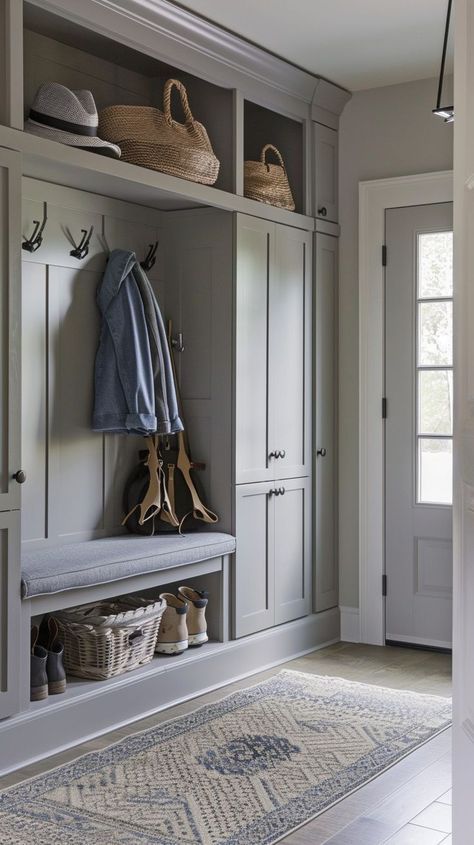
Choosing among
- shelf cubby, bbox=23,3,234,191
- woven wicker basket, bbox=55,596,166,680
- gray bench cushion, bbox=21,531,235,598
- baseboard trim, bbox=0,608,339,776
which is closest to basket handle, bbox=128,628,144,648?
woven wicker basket, bbox=55,596,166,680

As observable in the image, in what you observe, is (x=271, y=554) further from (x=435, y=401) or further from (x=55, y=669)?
(x=55, y=669)

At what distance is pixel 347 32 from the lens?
409cm

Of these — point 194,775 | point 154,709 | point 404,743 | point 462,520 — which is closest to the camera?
point 462,520

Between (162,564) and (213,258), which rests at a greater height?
(213,258)

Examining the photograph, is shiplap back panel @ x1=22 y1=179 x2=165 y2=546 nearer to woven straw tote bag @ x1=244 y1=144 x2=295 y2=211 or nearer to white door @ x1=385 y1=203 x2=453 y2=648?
woven straw tote bag @ x1=244 y1=144 x2=295 y2=211

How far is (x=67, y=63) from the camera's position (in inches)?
154

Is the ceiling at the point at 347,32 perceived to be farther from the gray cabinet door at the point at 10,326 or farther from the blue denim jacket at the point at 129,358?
the gray cabinet door at the point at 10,326

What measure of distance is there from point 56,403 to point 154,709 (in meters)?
1.26

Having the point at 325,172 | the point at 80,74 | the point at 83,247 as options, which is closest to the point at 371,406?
the point at 325,172

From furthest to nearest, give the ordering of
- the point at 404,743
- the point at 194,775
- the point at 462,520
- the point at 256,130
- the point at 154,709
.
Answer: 1. the point at 256,130
2. the point at 154,709
3. the point at 404,743
4. the point at 194,775
5. the point at 462,520

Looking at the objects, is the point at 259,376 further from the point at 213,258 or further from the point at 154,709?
the point at 154,709

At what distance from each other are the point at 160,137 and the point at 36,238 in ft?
2.09

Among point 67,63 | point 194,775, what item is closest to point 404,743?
point 194,775

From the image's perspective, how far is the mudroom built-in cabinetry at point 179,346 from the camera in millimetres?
3195
